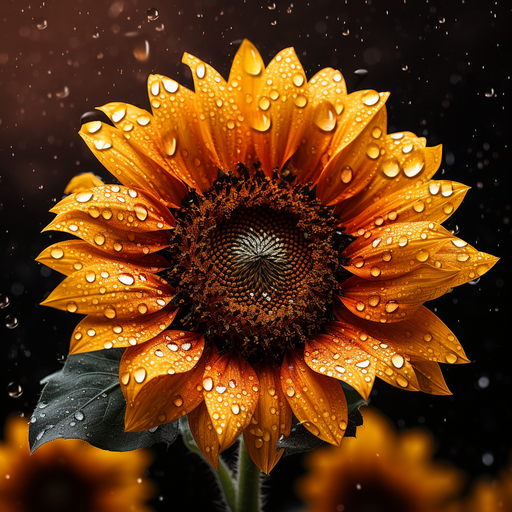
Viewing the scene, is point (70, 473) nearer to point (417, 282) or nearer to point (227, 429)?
A: point (227, 429)

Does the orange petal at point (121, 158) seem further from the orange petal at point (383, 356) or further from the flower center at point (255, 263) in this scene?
the orange petal at point (383, 356)

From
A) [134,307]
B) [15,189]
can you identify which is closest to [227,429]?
[134,307]

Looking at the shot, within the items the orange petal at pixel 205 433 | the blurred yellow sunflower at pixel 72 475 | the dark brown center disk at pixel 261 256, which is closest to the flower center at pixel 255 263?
the dark brown center disk at pixel 261 256

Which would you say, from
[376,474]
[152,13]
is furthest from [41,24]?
[376,474]

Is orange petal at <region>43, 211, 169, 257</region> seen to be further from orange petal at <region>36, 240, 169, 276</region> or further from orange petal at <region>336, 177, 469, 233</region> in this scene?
orange petal at <region>336, 177, 469, 233</region>

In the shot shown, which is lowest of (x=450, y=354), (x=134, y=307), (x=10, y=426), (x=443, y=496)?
(x=443, y=496)

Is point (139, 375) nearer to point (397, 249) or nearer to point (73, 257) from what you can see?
point (73, 257)
